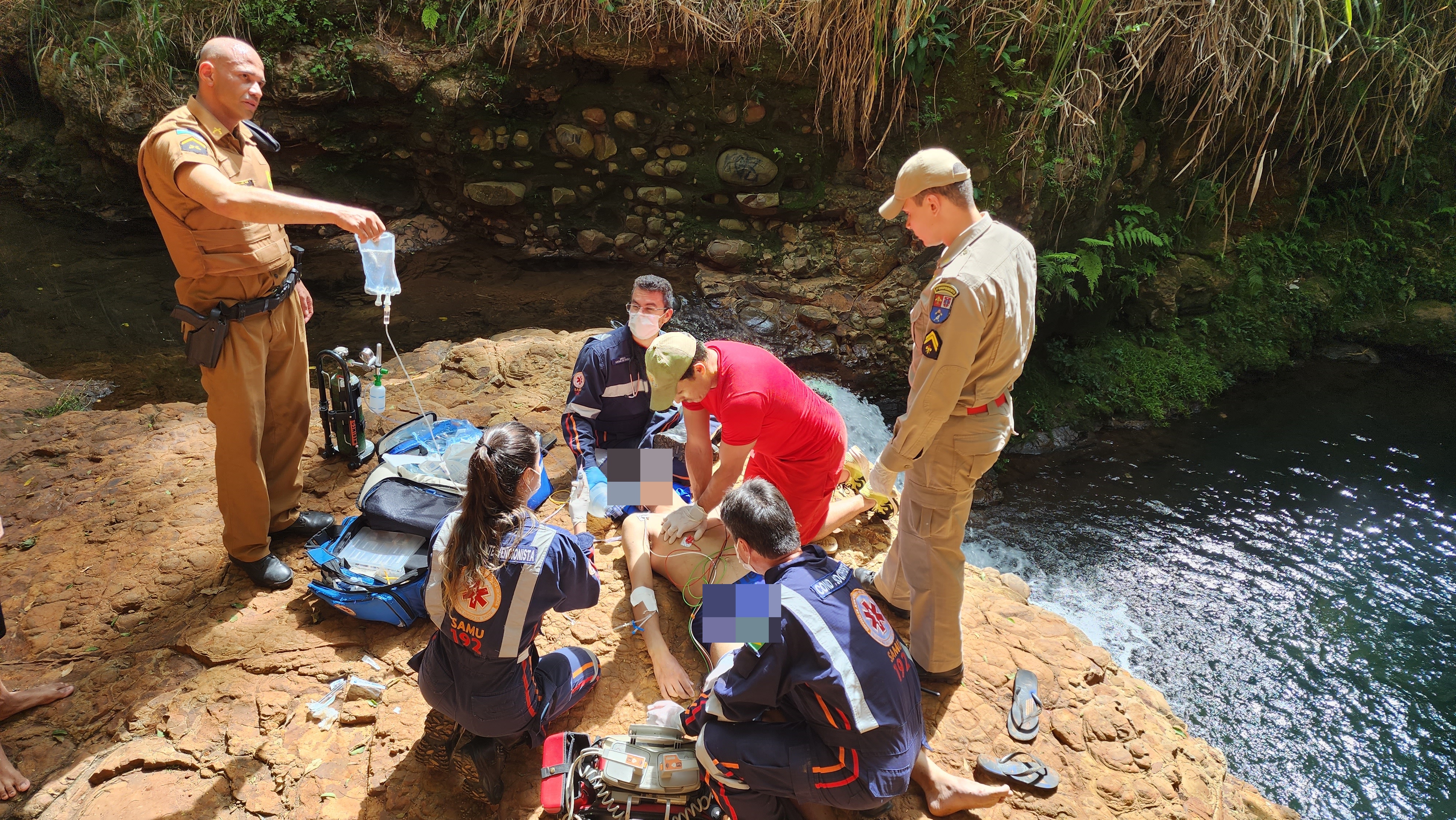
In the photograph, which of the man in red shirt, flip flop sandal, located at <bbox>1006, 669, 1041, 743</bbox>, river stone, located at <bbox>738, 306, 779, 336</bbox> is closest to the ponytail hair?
the man in red shirt

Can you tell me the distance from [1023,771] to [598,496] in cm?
206

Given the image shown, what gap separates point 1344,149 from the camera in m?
7.02

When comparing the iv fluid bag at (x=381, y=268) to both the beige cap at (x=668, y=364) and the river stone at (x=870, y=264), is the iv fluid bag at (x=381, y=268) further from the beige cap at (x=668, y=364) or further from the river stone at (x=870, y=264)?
the river stone at (x=870, y=264)

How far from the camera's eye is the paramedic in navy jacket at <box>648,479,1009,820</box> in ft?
6.77

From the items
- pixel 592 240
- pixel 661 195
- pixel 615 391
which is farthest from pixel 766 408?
pixel 592 240

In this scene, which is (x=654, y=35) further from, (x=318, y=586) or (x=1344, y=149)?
(x=1344, y=149)

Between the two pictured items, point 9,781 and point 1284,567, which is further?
point 1284,567

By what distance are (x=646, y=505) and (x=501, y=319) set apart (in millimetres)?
3783

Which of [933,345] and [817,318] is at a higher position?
Answer: [933,345]

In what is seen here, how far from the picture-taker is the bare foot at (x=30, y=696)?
2.63m

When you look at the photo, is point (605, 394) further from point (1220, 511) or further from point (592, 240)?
point (1220, 511)

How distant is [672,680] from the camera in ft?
9.25

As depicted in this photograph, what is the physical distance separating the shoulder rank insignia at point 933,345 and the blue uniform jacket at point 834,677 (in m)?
0.77

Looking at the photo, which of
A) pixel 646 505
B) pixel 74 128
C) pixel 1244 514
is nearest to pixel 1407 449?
pixel 1244 514
